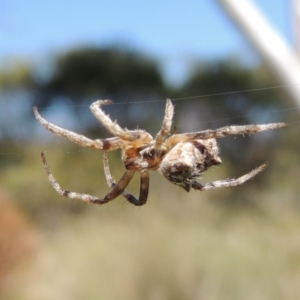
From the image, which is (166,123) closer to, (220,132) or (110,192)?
(220,132)

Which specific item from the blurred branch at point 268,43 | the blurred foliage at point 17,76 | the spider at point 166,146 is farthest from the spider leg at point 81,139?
the blurred foliage at point 17,76

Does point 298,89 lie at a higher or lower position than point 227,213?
higher

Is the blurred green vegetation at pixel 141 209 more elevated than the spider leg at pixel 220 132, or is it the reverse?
the spider leg at pixel 220 132

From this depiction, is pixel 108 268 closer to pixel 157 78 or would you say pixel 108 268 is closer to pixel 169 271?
pixel 169 271

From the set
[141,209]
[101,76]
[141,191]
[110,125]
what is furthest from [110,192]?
[101,76]

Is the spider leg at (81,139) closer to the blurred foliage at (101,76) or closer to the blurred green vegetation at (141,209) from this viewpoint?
the blurred green vegetation at (141,209)

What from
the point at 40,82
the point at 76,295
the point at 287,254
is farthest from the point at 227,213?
the point at 40,82
